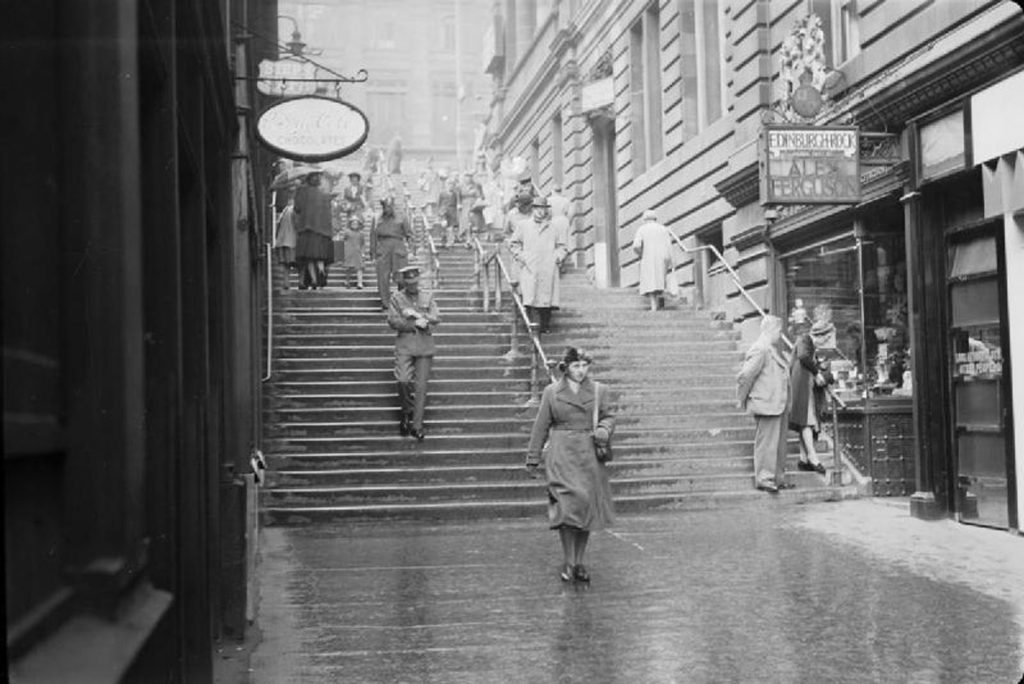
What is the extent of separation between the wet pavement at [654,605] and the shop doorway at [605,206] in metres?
17.7

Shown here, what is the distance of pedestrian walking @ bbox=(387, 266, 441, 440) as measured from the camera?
1470cm

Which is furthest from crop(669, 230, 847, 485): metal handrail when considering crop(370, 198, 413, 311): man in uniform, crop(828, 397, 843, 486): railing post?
crop(370, 198, 413, 311): man in uniform

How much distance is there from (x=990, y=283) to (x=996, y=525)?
219 centimetres

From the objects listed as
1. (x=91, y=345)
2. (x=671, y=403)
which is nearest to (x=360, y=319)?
(x=671, y=403)

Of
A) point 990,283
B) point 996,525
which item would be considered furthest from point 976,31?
point 996,525

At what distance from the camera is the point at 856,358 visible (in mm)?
15484

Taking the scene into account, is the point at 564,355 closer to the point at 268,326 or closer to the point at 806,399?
the point at 806,399

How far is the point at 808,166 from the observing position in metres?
13.9

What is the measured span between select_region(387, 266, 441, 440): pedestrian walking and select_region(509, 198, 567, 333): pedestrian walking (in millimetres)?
3254

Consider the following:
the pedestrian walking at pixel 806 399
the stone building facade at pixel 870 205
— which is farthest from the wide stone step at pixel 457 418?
the stone building facade at pixel 870 205

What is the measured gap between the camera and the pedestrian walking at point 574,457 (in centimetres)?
927

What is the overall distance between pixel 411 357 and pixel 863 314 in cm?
542

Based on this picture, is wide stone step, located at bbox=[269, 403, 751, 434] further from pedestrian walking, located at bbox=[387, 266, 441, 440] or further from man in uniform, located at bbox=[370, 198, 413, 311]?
man in uniform, located at bbox=[370, 198, 413, 311]

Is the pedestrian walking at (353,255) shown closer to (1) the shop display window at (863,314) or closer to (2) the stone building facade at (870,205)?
(2) the stone building facade at (870,205)
